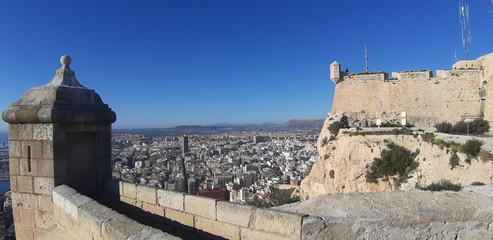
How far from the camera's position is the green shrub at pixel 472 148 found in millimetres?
11984

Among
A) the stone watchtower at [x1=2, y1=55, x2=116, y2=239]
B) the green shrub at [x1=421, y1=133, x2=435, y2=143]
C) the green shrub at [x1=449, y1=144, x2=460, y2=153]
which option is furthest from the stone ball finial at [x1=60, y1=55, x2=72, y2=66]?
the green shrub at [x1=421, y1=133, x2=435, y2=143]

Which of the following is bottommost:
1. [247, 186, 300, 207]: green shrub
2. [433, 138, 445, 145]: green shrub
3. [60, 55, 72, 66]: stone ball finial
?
[247, 186, 300, 207]: green shrub

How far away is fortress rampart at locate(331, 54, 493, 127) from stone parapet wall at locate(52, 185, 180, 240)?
21680mm

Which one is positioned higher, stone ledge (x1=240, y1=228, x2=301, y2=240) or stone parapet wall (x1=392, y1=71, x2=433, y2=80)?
stone parapet wall (x1=392, y1=71, x2=433, y2=80)

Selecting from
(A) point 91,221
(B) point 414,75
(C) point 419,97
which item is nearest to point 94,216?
(A) point 91,221

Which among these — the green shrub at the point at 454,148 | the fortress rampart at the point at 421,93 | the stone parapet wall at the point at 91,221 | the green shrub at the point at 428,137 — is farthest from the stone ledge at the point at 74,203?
the fortress rampart at the point at 421,93

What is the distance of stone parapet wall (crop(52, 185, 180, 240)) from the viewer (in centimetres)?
194

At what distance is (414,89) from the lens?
20672mm

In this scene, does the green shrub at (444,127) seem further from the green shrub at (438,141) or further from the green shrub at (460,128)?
the green shrub at (438,141)

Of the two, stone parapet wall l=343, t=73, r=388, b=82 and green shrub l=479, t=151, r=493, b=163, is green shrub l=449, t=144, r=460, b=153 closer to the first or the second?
green shrub l=479, t=151, r=493, b=163

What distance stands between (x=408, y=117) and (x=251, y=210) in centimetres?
2209

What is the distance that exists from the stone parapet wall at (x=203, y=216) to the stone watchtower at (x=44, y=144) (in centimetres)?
73

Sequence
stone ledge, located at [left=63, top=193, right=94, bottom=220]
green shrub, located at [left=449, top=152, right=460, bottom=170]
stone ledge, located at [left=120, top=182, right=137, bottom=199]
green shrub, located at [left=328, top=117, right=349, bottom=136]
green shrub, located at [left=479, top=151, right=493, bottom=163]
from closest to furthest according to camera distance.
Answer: stone ledge, located at [left=63, top=193, right=94, bottom=220] → stone ledge, located at [left=120, top=182, right=137, bottom=199] → green shrub, located at [left=479, top=151, right=493, bottom=163] → green shrub, located at [left=449, top=152, right=460, bottom=170] → green shrub, located at [left=328, top=117, right=349, bottom=136]

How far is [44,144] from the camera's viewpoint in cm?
312
